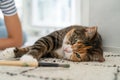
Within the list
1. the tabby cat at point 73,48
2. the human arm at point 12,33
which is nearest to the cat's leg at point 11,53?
the tabby cat at point 73,48

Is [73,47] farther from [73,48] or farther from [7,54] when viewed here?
[7,54]

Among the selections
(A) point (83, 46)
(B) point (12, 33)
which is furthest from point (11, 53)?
(A) point (83, 46)

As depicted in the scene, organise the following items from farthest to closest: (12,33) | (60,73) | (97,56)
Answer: (12,33), (97,56), (60,73)

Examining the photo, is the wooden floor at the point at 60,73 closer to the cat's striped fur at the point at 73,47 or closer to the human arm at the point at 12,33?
the cat's striped fur at the point at 73,47

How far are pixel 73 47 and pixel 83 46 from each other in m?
0.05

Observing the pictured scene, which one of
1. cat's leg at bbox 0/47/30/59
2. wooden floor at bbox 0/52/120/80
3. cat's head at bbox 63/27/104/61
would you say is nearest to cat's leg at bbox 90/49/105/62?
cat's head at bbox 63/27/104/61

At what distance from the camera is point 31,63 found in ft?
2.74

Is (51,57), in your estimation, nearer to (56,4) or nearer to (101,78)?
(101,78)

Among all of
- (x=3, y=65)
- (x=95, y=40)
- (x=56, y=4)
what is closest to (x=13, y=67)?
(x=3, y=65)

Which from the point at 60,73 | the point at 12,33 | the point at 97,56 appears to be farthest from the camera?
the point at 12,33

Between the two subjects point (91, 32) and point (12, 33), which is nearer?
point (91, 32)

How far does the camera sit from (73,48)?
1.07 meters

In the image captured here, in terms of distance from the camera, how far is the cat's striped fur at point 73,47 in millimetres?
1041

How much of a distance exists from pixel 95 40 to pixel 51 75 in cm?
42
